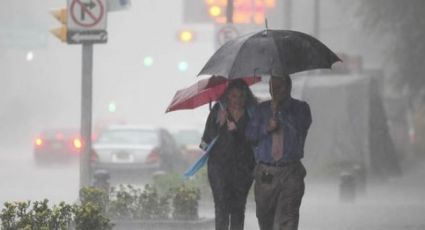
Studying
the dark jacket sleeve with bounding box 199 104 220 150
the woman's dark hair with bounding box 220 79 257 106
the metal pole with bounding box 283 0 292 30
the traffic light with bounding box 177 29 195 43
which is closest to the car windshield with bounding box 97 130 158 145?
the traffic light with bounding box 177 29 195 43

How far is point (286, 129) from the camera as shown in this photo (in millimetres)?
9375

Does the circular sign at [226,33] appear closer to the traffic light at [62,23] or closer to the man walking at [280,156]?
the traffic light at [62,23]

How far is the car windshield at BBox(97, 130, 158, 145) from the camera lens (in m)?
27.3

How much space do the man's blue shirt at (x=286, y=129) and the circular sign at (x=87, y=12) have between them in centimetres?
585

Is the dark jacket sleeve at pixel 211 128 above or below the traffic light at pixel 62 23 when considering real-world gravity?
below

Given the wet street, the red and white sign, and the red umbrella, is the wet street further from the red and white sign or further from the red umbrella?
the red umbrella

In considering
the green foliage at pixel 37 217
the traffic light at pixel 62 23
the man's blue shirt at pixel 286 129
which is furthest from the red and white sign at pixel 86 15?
the man's blue shirt at pixel 286 129

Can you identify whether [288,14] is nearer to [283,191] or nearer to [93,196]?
[93,196]

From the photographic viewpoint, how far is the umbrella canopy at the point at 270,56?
372 inches

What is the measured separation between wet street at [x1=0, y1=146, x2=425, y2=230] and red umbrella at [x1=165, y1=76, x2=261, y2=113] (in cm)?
506

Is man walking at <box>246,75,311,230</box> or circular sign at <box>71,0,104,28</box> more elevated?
circular sign at <box>71,0,104,28</box>

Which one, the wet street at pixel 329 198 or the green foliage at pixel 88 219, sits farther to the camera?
the wet street at pixel 329 198

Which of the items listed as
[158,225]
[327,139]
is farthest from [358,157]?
[158,225]

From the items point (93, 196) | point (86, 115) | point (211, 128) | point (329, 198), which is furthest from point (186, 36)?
point (211, 128)
